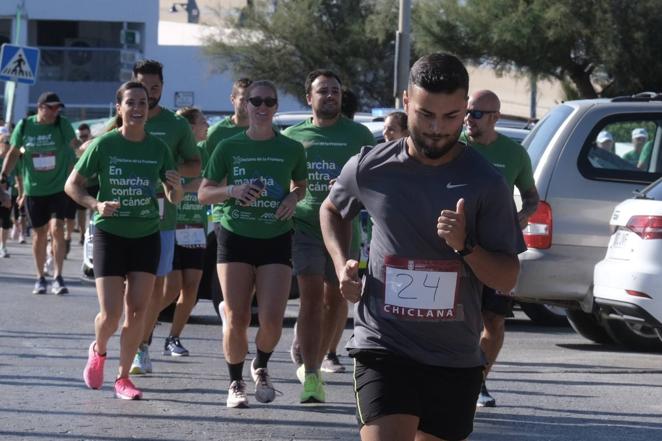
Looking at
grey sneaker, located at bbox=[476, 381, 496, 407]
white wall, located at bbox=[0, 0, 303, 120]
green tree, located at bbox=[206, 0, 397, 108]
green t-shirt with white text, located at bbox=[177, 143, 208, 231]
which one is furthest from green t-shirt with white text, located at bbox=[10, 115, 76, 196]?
white wall, located at bbox=[0, 0, 303, 120]

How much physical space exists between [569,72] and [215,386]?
26.7 m

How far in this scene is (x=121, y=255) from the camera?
340 inches

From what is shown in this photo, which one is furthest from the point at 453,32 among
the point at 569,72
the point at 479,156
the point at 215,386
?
the point at 479,156

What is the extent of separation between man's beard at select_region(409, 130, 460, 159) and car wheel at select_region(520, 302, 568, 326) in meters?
8.86

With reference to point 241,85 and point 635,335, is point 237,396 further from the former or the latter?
point 635,335

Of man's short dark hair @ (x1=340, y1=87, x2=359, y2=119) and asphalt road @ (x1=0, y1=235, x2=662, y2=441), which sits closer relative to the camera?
asphalt road @ (x1=0, y1=235, x2=662, y2=441)

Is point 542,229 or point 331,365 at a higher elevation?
point 542,229

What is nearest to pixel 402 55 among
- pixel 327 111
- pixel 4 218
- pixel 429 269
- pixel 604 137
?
pixel 4 218

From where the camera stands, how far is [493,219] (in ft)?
16.1

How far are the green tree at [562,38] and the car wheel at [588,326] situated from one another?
70.1ft

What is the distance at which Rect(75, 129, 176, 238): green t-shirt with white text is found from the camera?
8.71 metres

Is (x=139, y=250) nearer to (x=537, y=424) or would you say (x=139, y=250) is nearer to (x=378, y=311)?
(x=537, y=424)

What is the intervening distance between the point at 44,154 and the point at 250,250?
7217mm

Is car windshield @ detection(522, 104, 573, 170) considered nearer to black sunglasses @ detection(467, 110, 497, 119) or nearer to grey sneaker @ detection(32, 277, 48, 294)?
black sunglasses @ detection(467, 110, 497, 119)
